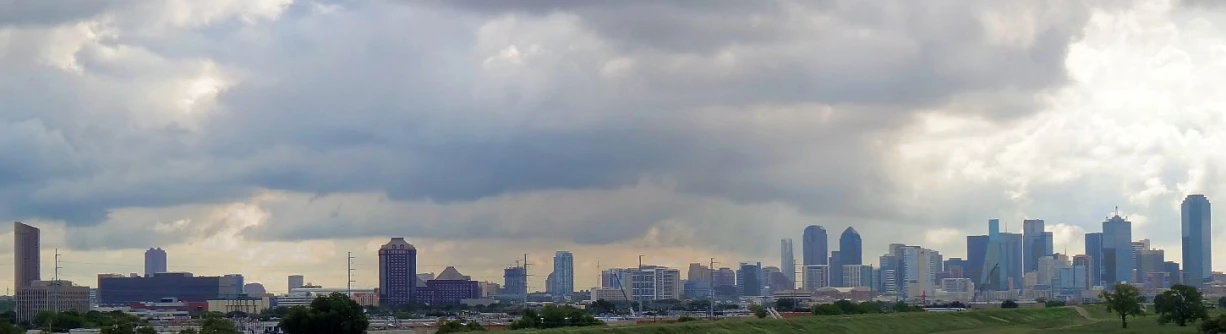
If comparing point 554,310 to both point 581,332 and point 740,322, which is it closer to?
point 740,322

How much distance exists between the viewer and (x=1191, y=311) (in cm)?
10544

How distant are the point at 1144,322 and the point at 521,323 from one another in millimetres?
53195

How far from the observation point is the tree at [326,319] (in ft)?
244

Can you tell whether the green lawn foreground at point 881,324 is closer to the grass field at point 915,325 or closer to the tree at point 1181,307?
the grass field at point 915,325

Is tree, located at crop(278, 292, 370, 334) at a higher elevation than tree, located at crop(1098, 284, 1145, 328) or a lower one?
higher

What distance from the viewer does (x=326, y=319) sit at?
74.4 m

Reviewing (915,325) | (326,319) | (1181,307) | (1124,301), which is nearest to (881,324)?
(915,325)

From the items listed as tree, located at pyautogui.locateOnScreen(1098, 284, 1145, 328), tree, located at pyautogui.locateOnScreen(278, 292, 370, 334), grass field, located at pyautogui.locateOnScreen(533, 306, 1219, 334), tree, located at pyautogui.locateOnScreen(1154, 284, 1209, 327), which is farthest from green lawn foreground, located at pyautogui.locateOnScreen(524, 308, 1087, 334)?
tree, located at pyautogui.locateOnScreen(1154, 284, 1209, 327)

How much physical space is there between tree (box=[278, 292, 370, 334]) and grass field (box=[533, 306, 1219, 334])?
1020 cm

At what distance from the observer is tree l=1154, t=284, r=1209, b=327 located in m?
106

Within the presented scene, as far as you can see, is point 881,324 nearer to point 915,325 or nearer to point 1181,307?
point 915,325

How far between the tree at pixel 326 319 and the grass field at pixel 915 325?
1020cm

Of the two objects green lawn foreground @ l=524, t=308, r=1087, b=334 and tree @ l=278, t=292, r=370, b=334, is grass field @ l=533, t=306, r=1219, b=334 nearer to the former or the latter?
green lawn foreground @ l=524, t=308, r=1087, b=334

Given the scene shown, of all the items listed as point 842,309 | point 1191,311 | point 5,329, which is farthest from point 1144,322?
point 5,329
